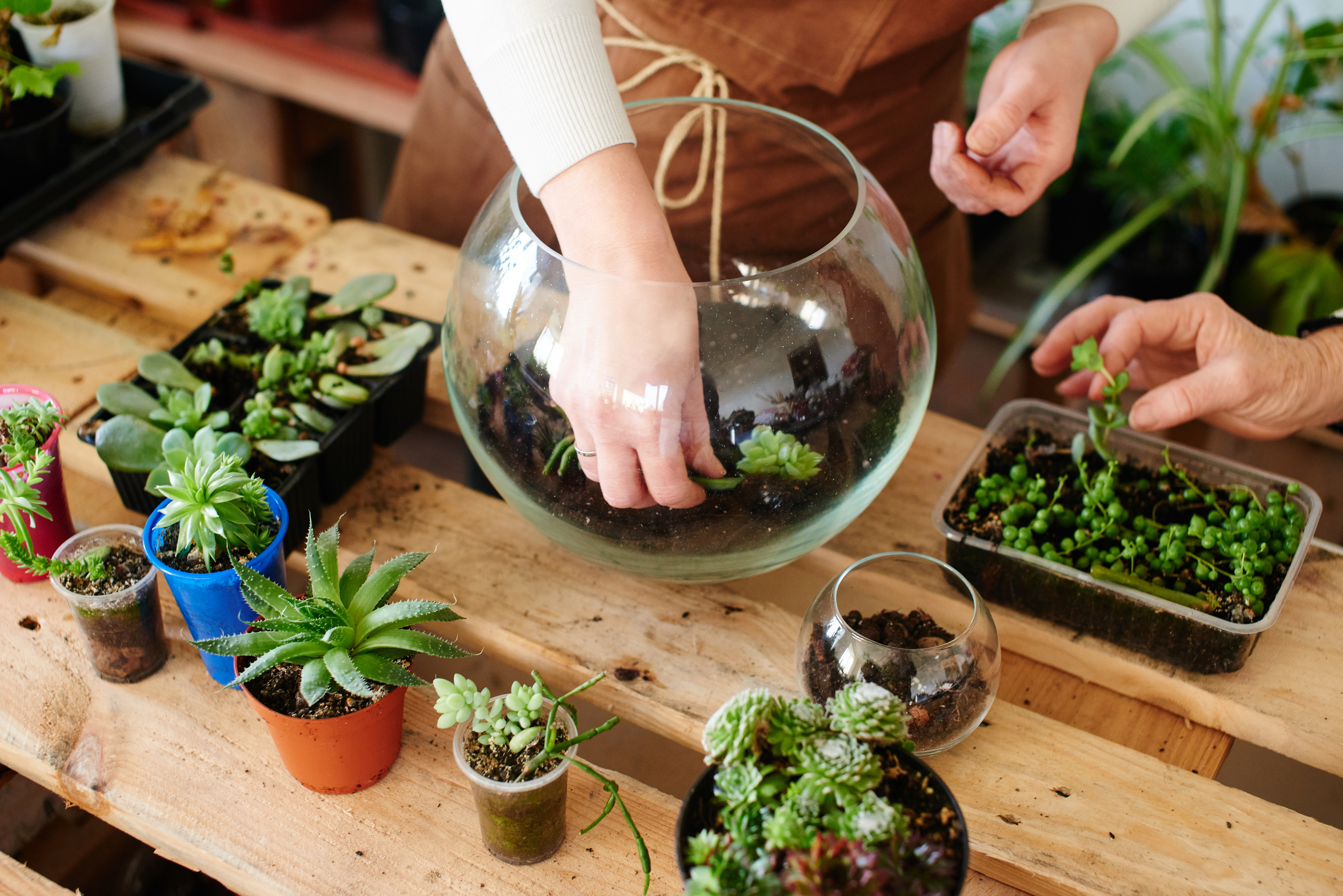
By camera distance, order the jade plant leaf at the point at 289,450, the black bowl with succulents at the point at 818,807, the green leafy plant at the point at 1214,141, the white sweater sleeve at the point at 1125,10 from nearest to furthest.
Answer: the black bowl with succulents at the point at 818,807, the jade plant leaf at the point at 289,450, the white sweater sleeve at the point at 1125,10, the green leafy plant at the point at 1214,141

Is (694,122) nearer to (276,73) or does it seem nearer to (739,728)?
(739,728)

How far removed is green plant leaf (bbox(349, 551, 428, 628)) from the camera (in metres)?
0.72

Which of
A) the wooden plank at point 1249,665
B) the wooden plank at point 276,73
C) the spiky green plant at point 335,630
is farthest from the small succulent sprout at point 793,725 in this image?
the wooden plank at point 276,73

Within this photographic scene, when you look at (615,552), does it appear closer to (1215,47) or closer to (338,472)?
(338,472)

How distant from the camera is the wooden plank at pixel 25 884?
74 cm

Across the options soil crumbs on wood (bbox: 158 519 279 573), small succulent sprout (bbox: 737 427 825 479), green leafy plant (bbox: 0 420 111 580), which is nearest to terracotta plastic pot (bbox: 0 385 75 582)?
green leafy plant (bbox: 0 420 111 580)

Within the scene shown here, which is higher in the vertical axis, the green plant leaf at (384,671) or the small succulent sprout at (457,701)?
the small succulent sprout at (457,701)

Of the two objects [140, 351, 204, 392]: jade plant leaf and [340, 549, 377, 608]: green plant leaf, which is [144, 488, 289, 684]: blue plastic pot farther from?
[140, 351, 204, 392]: jade plant leaf

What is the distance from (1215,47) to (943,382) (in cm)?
83

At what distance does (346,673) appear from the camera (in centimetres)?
67

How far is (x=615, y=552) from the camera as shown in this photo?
780mm

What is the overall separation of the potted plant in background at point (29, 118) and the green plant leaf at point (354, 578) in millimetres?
637

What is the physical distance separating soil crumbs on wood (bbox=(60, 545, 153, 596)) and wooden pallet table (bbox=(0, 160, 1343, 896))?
7cm

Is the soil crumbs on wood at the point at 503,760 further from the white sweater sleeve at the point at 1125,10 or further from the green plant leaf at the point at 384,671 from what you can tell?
the white sweater sleeve at the point at 1125,10
